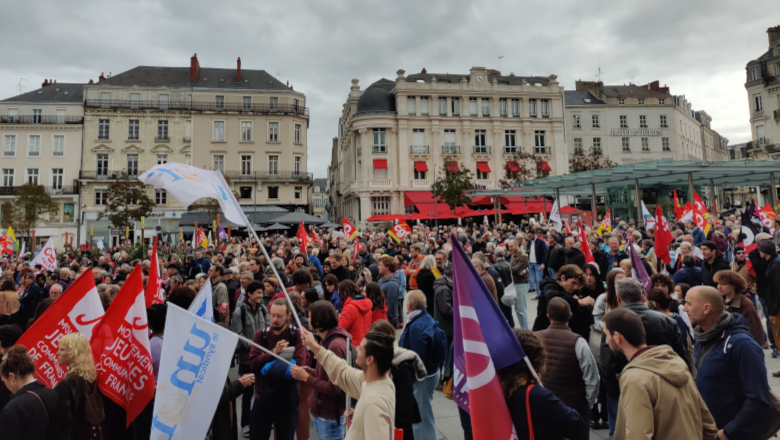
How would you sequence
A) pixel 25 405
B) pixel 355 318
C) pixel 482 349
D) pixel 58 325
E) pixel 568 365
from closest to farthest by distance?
pixel 482 349 → pixel 25 405 → pixel 568 365 → pixel 58 325 → pixel 355 318

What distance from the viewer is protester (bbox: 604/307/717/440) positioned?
93.6 inches

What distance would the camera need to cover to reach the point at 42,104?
43.9 meters

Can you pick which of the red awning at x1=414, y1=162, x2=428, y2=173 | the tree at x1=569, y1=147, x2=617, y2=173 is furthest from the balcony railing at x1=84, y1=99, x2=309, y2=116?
the tree at x1=569, y1=147, x2=617, y2=173

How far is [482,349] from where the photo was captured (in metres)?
2.64

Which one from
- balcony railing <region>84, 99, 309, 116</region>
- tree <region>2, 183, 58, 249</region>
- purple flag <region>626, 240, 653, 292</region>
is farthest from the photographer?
balcony railing <region>84, 99, 309, 116</region>

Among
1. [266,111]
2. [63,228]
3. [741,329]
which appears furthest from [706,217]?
[63,228]

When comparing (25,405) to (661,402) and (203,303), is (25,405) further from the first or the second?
(661,402)

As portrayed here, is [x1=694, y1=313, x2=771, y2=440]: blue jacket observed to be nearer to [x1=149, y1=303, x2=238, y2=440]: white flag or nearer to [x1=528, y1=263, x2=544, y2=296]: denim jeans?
[x1=149, y1=303, x2=238, y2=440]: white flag

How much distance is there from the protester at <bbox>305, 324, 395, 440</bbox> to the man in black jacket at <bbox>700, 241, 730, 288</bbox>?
578 centimetres

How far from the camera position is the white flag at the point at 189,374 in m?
3.01

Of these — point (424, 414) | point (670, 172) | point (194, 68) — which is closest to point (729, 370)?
point (424, 414)

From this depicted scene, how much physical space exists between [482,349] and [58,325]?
3.77 metres

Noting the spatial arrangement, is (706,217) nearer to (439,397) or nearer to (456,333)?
(439,397)

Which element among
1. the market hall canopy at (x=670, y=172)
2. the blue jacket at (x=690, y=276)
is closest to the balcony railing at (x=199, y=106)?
the market hall canopy at (x=670, y=172)
